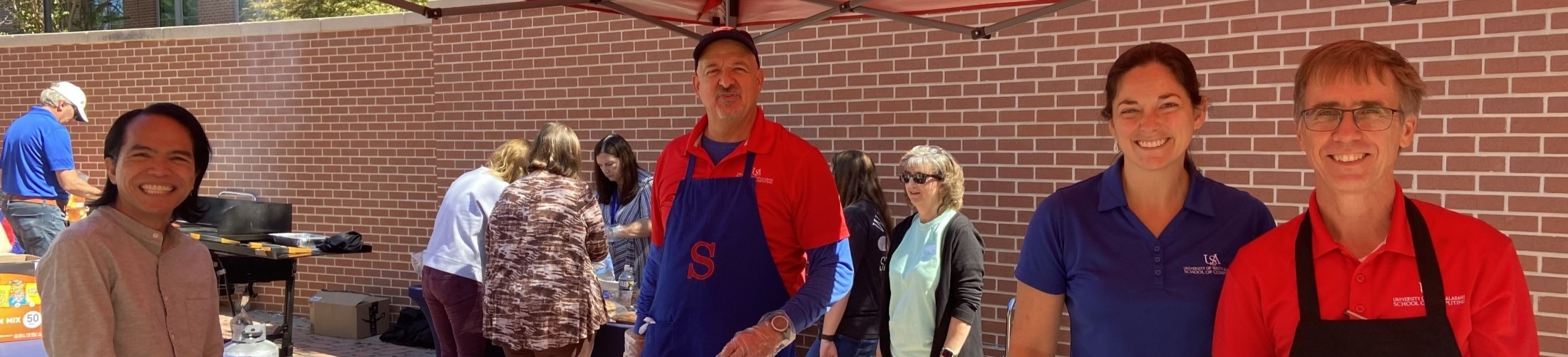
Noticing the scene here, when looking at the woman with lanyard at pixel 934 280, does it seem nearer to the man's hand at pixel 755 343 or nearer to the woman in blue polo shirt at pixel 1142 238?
the man's hand at pixel 755 343

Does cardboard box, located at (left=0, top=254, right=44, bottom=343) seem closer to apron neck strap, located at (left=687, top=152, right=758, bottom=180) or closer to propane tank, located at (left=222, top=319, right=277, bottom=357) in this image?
propane tank, located at (left=222, top=319, right=277, bottom=357)

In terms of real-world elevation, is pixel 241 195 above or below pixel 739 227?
below

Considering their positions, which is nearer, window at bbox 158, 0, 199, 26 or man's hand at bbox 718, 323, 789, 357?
man's hand at bbox 718, 323, 789, 357

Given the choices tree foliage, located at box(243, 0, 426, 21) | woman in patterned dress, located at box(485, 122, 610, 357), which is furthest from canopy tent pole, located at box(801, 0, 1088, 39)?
tree foliage, located at box(243, 0, 426, 21)

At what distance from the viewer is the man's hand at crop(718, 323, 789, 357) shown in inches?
113

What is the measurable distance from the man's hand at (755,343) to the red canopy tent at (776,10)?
1328 mm

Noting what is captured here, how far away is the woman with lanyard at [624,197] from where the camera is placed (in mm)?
6492

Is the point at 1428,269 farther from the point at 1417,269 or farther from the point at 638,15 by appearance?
the point at 638,15

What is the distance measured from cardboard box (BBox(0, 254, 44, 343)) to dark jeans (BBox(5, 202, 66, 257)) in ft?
16.1

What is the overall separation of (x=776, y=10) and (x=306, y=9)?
720 inches

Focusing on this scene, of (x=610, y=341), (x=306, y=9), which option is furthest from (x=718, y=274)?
(x=306, y=9)

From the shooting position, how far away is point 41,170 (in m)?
8.60

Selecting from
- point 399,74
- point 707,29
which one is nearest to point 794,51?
point 707,29

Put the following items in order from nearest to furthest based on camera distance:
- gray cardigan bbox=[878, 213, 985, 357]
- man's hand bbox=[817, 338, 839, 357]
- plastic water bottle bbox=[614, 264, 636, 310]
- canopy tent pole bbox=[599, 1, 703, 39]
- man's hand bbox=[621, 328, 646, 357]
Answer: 1. man's hand bbox=[621, 328, 646, 357]
2. canopy tent pole bbox=[599, 1, 703, 39]
3. gray cardigan bbox=[878, 213, 985, 357]
4. man's hand bbox=[817, 338, 839, 357]
5. plastic water bottle bbox=[614, 264, 636, 310]
